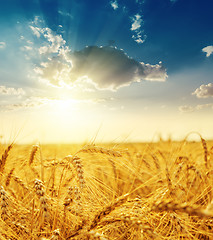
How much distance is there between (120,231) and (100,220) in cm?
47

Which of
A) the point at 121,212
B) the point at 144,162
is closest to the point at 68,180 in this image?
the point at 121,212

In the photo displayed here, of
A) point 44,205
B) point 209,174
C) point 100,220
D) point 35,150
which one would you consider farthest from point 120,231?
point 209,174

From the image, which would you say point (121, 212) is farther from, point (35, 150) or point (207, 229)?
point (35, 150)

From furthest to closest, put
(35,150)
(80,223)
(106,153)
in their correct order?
(35,150), (106,153), (80,223)

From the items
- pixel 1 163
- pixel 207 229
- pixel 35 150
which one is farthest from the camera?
pixel 35 150

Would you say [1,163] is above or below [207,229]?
above

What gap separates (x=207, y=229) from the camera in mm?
1457

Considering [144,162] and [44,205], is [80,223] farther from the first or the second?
[144,162]

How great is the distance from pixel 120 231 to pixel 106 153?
554 millimetres

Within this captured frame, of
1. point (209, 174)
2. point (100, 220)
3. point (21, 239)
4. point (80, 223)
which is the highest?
point (209, 174)

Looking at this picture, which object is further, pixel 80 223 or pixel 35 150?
pixel 35 150

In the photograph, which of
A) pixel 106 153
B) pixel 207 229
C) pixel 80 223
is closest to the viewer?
pixel 80 223

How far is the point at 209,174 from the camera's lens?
2.10 m

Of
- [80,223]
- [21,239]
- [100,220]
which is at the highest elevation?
[100,220]
